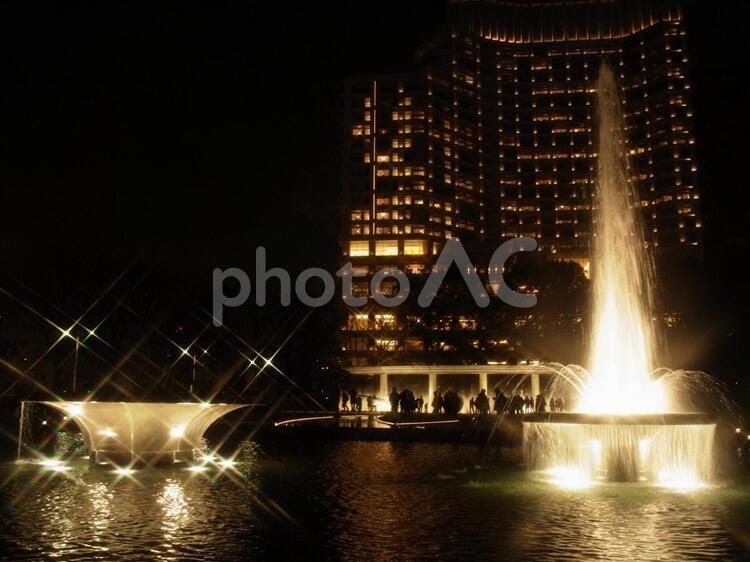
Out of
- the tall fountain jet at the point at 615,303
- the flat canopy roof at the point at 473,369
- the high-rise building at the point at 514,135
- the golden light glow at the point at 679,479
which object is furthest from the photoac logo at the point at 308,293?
the golden light glow at the point at 679,479

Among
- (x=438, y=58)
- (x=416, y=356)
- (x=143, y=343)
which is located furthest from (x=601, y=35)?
(x=143, y=343)

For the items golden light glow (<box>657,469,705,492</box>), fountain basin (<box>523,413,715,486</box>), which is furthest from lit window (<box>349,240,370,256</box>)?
golden light glow (<box>657,469,705,492</box>)

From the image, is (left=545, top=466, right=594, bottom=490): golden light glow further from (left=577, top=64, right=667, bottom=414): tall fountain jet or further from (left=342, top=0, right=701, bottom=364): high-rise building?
(left=342, top=0, right=701, bottom=364): high-rise building

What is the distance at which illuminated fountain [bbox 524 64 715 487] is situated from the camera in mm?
17375

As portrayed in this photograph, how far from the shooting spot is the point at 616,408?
885 inches

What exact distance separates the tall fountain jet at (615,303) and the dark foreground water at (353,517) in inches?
253

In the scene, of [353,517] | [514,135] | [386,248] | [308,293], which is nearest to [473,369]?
[308,293]

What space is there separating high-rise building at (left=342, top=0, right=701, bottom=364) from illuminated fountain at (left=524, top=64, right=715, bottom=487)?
86.2 meters

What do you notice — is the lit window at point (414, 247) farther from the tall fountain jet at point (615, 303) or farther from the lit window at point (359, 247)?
the tall fountain jet at point (615, 303)

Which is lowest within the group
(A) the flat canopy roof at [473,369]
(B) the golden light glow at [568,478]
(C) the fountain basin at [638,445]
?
(B) the golden light glow at [568,478]

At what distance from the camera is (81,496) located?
1496cm

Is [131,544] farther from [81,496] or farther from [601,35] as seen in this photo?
[601,35]

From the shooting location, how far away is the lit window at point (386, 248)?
129125mm

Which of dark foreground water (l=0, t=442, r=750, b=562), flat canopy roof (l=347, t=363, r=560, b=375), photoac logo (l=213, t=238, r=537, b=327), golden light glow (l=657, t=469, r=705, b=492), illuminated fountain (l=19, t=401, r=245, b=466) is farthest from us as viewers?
photoac logo (l=213, t=238, r=537, b=327)
